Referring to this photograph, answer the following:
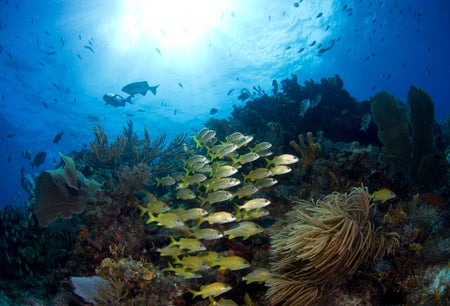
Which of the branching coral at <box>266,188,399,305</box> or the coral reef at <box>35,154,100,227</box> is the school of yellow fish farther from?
the coral reef at <box>35,154,100,227</box>

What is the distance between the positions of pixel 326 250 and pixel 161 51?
108ft

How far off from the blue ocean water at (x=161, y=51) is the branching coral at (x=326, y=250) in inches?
623

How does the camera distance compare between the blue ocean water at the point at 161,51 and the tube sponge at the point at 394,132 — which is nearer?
the tube sponge at the point at 394,132

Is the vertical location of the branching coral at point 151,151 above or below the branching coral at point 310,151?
above

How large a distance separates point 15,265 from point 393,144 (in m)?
11.3

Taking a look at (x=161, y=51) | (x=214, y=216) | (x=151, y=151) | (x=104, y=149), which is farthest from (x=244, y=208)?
(x=161, y=51)

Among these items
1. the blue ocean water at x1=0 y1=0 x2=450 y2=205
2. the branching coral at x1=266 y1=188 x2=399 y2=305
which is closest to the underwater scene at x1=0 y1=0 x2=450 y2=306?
the branching coral at x1=266 y1=188 x2=399 y2=305

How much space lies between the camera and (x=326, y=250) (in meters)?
3.52

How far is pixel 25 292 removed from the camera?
6609 millimetres

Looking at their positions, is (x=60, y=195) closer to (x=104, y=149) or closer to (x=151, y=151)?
(x=104, y=149)

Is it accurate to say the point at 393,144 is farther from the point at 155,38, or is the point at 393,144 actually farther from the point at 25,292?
the point at 155,38

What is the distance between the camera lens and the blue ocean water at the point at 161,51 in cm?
2325

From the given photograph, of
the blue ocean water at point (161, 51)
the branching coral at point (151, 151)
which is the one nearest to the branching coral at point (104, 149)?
the branching coral at point (151, 151)

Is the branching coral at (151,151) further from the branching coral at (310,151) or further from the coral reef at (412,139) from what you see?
the coral reef at (412,139)
